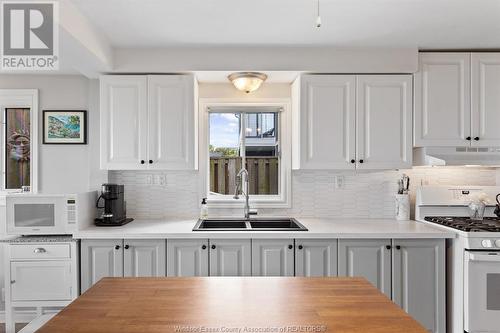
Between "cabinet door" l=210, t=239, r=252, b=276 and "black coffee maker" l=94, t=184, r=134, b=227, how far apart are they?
0.91 m

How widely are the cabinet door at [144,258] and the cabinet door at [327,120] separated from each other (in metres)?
1.36

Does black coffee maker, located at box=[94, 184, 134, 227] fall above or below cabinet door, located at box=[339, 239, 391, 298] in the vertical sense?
above

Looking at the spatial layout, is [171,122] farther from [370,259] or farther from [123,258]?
[370,259]

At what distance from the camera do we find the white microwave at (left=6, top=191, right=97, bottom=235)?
2641 millimetres

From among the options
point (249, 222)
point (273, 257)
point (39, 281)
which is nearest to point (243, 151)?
point (249, 222)

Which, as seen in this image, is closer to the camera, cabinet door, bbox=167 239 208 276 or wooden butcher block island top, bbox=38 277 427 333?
wooden butcher block island top, bbox=38 277 427 333

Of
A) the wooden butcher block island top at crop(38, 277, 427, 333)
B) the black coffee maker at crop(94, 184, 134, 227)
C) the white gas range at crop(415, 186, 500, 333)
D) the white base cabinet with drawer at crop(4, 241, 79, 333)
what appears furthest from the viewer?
the black coffee maker at crop(94, 184, 134, 227)

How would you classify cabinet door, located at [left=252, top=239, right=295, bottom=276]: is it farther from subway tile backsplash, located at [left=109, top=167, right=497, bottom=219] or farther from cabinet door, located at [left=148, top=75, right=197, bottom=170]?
cabinet door, located at [left=148, top=75, right=197, bottom=170]

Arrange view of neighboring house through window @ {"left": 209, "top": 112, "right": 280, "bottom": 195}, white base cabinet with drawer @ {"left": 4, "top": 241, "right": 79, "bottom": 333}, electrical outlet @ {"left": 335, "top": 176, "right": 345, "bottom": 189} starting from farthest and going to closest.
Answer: view of neighboring house through window @ {"left": 209, "top": 112, "right": 280, "bottom": 195} < electrical outlet @ {"left": 335, "top": 176, "right": 345, "bottom": 189} < white base cabinet with drawer @ {"left": 4, "top": 241, "right": 79, "bottom": 333}

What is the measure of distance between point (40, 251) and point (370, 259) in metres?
2.51

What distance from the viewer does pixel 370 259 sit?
8.65 feet

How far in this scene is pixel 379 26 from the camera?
247 cm

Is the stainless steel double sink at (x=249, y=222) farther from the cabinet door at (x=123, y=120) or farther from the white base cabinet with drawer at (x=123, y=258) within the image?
the cabinet door at (x=123, y=120)

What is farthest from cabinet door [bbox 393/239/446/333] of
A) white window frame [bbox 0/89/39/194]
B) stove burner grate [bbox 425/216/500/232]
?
white window frame [bbox 0/89/39/194]
